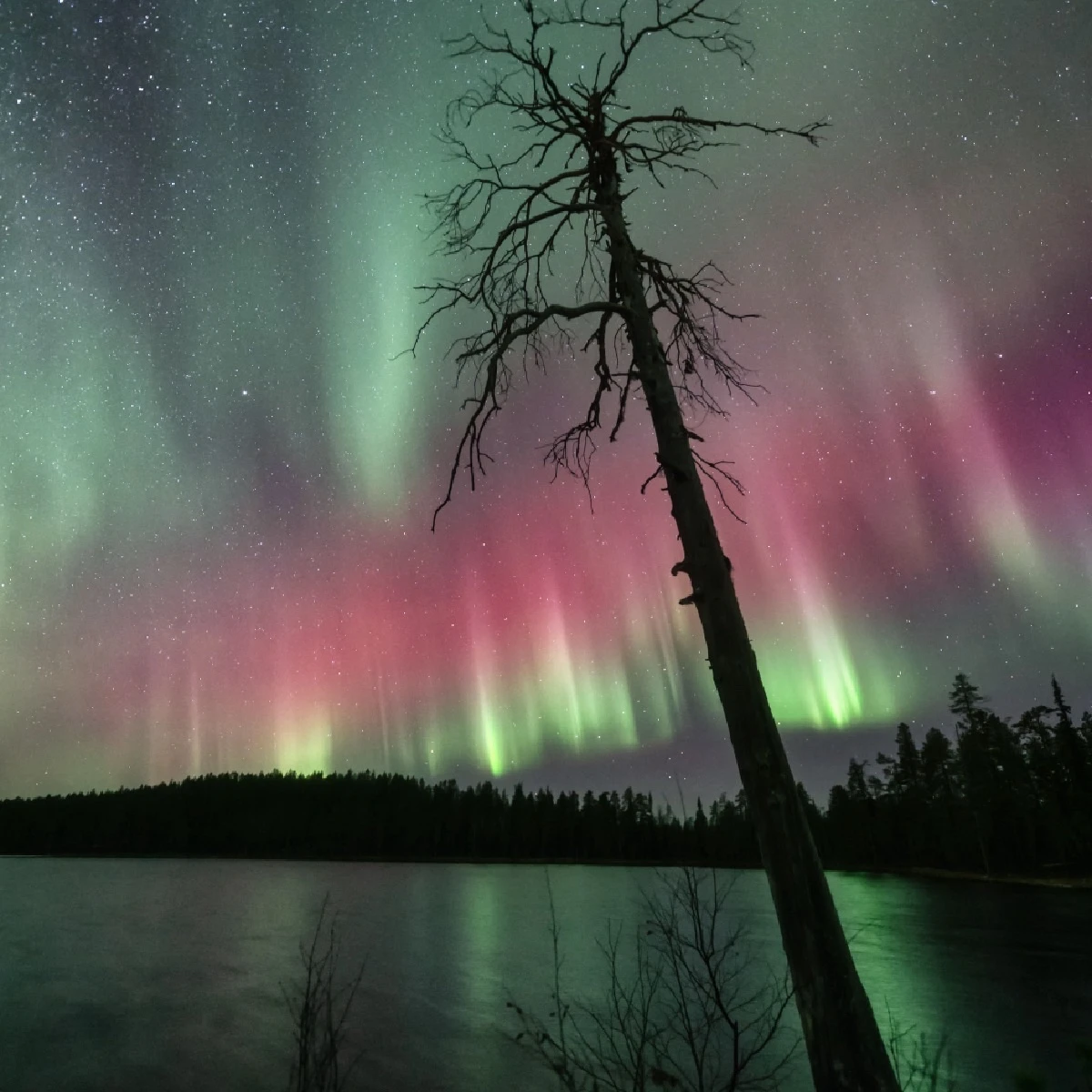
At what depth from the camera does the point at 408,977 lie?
95.7 ft

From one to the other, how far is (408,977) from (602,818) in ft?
322

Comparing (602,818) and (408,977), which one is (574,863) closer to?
(602,818)

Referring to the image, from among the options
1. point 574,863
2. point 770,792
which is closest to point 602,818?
point 574,863

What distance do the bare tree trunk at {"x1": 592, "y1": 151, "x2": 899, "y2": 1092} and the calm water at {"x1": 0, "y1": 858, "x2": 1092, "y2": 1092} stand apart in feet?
43.6

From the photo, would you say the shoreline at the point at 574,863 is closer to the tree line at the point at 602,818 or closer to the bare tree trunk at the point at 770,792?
the tree line at the point at 602,818

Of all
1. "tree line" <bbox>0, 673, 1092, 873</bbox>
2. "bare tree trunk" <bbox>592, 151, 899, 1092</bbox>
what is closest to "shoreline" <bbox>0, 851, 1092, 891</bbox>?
"tree line" <bbox>0, 673, 1092, 873</bbox>

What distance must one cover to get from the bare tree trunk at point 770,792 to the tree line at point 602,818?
501 mm

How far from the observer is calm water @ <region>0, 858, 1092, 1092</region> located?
57.3 feet

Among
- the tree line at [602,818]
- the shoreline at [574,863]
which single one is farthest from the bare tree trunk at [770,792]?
the shoreline at [574,863]

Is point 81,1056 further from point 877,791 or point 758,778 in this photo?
point 877,791

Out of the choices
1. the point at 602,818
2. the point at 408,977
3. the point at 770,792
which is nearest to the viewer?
the point at 770,792

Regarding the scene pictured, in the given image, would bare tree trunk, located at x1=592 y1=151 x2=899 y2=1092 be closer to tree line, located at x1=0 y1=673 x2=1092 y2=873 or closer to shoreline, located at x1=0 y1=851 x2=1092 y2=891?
tree line, located at x1=0 y1=673 x2=1092 y2=873

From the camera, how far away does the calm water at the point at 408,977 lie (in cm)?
1747

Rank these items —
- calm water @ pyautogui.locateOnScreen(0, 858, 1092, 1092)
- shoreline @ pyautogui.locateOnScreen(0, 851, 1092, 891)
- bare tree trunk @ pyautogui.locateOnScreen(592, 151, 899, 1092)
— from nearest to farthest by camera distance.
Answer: bare tree trunk @ pyautogui.locateOnScreen(592, 151, 899, 1092) → calm water @ pyautogui.locateOnScreen(0, 858, 1092, 1092) → shoreline @ pyautogui.locateOnScreen(0, 851, 1092, 891)
